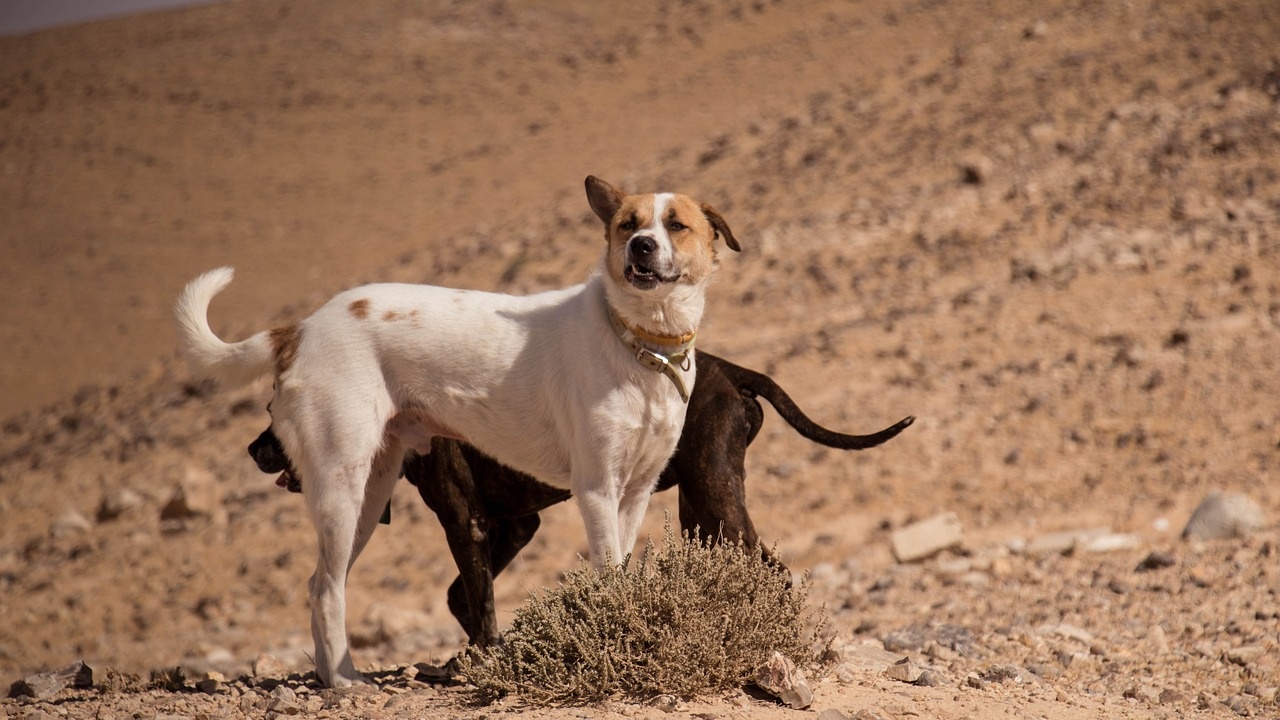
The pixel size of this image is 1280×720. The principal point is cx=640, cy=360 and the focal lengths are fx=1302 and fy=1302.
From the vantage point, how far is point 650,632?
4953 millimetres

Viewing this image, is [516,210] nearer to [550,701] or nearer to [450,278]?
[450,278]

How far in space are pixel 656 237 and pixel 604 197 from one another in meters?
0.53

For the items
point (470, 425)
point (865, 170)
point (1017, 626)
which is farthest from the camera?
point (865, 170)

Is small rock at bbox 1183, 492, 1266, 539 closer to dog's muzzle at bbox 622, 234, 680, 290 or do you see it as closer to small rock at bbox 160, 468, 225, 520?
dog's muzzle at bbox 622, 234, 680, 290

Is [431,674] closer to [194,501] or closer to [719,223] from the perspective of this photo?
[719,223]

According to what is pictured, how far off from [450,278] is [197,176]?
15975 mm

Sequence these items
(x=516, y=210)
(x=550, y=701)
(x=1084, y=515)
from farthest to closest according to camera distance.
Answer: (x=516, y=210) → (x=1084, y=515) → (x=550, y=701)

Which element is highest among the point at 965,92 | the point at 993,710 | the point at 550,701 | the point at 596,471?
the point at 965,92

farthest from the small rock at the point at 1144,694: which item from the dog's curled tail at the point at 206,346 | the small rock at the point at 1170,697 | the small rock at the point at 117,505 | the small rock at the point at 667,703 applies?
the small rock at the point at 117,505

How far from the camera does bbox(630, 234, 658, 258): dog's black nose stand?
5098 millimetres

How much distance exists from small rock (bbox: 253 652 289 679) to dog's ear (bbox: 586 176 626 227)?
9.09 feet

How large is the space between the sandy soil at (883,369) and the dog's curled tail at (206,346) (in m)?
1.40

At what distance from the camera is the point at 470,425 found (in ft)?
18.1

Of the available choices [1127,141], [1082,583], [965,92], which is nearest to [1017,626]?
[1082,583]
